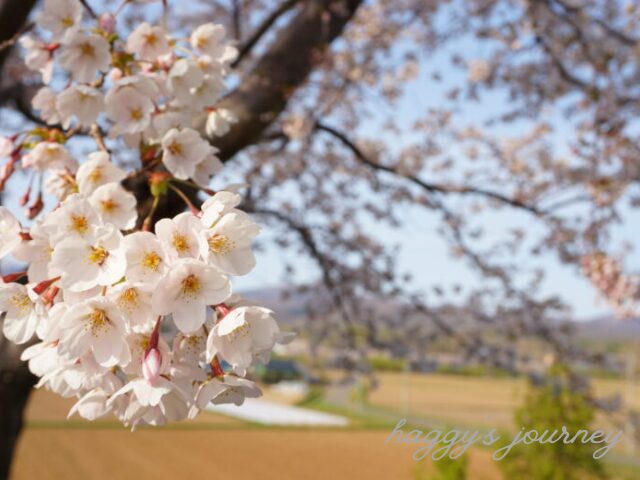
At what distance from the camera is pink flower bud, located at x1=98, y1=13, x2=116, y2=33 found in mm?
1189

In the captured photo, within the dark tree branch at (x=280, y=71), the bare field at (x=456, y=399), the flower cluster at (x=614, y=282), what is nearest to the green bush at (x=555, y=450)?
the flower cluster at (x=614, y=282)

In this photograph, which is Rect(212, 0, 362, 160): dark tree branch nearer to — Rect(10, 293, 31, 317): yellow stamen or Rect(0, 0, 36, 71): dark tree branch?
Rect(0, 0, 36, 71): dark tree branch

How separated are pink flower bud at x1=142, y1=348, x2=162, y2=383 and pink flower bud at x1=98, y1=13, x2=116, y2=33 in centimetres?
74

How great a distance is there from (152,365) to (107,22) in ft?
2.53

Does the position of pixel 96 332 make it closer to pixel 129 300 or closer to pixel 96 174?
pixel 129 300

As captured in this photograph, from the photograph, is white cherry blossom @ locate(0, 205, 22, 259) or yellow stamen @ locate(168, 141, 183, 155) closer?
white cherry blossom @ locate(0, 205, 22, 259)

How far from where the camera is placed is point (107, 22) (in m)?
1.19

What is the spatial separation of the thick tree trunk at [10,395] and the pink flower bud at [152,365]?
1.54 metres

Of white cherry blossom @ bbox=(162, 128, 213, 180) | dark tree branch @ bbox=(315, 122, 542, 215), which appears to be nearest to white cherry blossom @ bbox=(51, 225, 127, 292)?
white cherry blossom @ bbox=(162, 128, 213, 180)

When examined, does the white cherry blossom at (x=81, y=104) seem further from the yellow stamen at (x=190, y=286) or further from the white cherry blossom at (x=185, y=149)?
the yellow stamen at (x=190, y=286)

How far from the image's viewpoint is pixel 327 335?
5832 millimetres

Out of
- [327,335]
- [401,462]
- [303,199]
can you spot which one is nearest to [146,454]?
[401,462]

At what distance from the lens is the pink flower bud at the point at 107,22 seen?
46.8 inches

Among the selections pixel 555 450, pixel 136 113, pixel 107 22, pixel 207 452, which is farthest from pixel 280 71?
pixel 207 452
